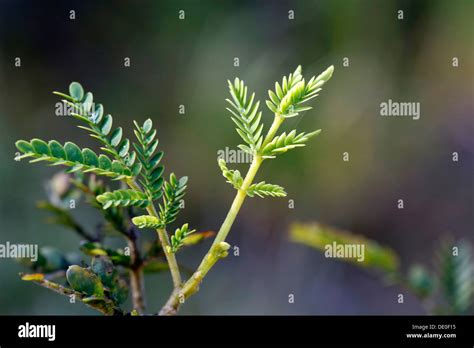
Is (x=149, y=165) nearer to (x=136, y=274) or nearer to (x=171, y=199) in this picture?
(x=171, y=199)

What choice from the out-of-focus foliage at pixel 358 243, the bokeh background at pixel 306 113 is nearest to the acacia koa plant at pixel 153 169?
the out-of-focus foliage at pixel 358 243

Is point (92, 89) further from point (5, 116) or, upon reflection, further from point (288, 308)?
point (288, 308)

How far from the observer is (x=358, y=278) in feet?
11.3

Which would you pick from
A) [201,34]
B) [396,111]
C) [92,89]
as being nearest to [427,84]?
[396,111]

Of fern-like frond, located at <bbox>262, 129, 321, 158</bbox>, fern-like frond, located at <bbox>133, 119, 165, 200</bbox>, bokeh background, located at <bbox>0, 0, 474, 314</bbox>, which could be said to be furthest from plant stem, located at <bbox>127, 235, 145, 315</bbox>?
bokeh background, located at <bbox>0, 0, 474, 314</bbox>

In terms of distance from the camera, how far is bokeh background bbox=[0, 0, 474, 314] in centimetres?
328

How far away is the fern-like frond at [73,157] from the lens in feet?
2.30

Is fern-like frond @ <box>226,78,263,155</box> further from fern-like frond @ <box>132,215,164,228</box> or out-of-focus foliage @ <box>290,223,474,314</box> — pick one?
out-of-focus foliage @ <box>290,223,474,314</box>

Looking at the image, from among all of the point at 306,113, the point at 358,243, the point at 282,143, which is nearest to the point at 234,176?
the point at 282,143

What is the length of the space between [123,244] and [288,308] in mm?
871

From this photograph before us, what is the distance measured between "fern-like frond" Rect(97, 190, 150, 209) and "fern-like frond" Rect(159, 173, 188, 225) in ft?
0.08

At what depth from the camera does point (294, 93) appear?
2.26ft

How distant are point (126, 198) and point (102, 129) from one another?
9 cm
